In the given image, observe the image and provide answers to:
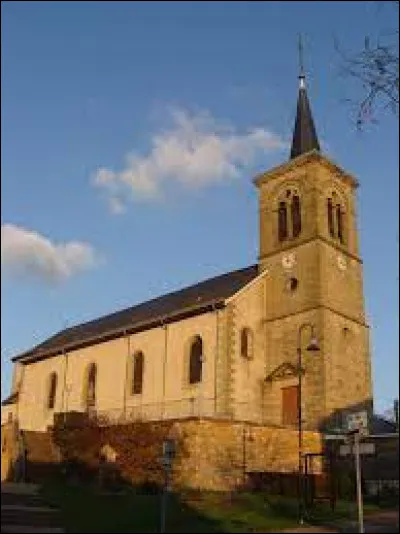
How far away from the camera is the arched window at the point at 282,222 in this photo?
120 ft

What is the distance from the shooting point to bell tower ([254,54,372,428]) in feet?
105

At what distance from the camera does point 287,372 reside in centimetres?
3247

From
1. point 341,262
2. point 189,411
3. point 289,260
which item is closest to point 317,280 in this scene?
point 289,260

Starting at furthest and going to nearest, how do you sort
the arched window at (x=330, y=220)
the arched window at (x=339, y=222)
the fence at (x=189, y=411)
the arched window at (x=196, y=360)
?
the arched window at (x=339, y=222)
the arched window at (x=330, y=220)
the arched window at (x=196, y=360)
the fence at (x=189, y=411)

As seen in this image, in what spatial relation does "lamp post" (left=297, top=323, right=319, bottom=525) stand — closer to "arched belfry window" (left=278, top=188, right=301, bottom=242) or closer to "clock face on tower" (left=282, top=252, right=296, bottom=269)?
"clock face on tower" (left=282, top=252, right=296, bottom=269)

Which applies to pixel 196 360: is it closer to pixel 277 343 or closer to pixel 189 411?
pixel 189 411

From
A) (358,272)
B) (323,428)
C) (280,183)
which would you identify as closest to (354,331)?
(358,272)

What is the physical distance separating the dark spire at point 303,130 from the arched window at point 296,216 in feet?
11.6

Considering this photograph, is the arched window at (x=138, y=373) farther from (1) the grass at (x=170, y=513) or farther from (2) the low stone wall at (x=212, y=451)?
(1) the grass at (x=170, y=513)

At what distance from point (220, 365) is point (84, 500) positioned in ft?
35.1

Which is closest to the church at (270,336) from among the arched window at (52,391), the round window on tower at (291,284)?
the round window on tower at (291,284)

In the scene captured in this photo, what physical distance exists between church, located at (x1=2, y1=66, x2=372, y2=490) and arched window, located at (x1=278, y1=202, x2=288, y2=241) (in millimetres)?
73

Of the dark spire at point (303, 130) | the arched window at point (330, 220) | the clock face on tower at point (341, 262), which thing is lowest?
the clock face on tower at point (341, 262)

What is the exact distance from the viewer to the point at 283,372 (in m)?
32.7
